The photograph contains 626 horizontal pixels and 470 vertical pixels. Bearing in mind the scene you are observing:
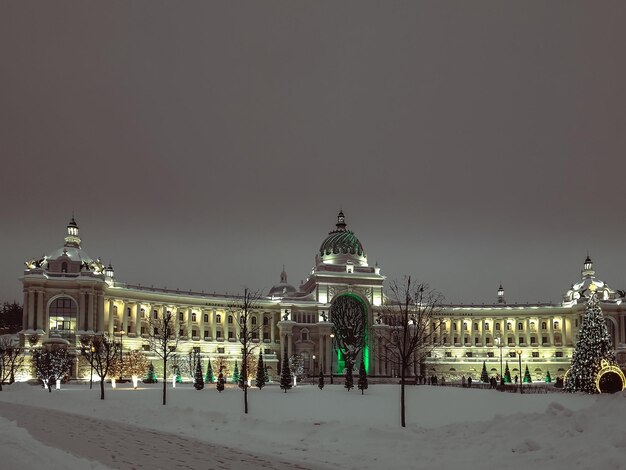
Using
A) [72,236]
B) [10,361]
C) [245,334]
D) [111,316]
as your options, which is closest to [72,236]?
[72,236]

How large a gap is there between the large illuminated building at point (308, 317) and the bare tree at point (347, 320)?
1.26 ft

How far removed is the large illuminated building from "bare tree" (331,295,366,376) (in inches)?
15.1

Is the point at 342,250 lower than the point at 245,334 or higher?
higher

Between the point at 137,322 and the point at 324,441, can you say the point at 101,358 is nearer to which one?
the point at 324,441

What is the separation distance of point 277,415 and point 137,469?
57.5ft

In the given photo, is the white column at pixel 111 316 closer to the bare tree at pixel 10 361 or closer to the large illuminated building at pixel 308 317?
the large illuminated building at pixel 308 317

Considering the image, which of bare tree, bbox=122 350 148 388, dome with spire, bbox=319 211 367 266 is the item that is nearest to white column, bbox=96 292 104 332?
bare tree, bbox=122 350 148 388

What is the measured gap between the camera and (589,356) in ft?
193

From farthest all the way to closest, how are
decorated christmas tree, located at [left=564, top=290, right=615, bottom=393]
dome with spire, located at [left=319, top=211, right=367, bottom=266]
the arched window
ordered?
dome with spire, located at [left=319, top=211, right=367, bottom=266], the arched window, decorated christmas tree, located at [left=564, top=290, right=615, bottom=393]

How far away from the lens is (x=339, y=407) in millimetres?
41688

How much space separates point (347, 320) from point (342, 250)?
613 inches

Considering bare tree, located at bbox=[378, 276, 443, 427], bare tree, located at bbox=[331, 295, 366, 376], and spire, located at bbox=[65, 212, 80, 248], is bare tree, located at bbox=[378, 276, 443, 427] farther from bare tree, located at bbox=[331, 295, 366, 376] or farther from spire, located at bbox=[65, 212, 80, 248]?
spire, located at bbox=[65, 212, 80, 248]

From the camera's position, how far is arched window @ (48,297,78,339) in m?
104

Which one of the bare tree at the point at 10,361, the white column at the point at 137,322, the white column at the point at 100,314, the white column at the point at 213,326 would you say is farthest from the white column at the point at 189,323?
the bare tree at the point at 10,361
